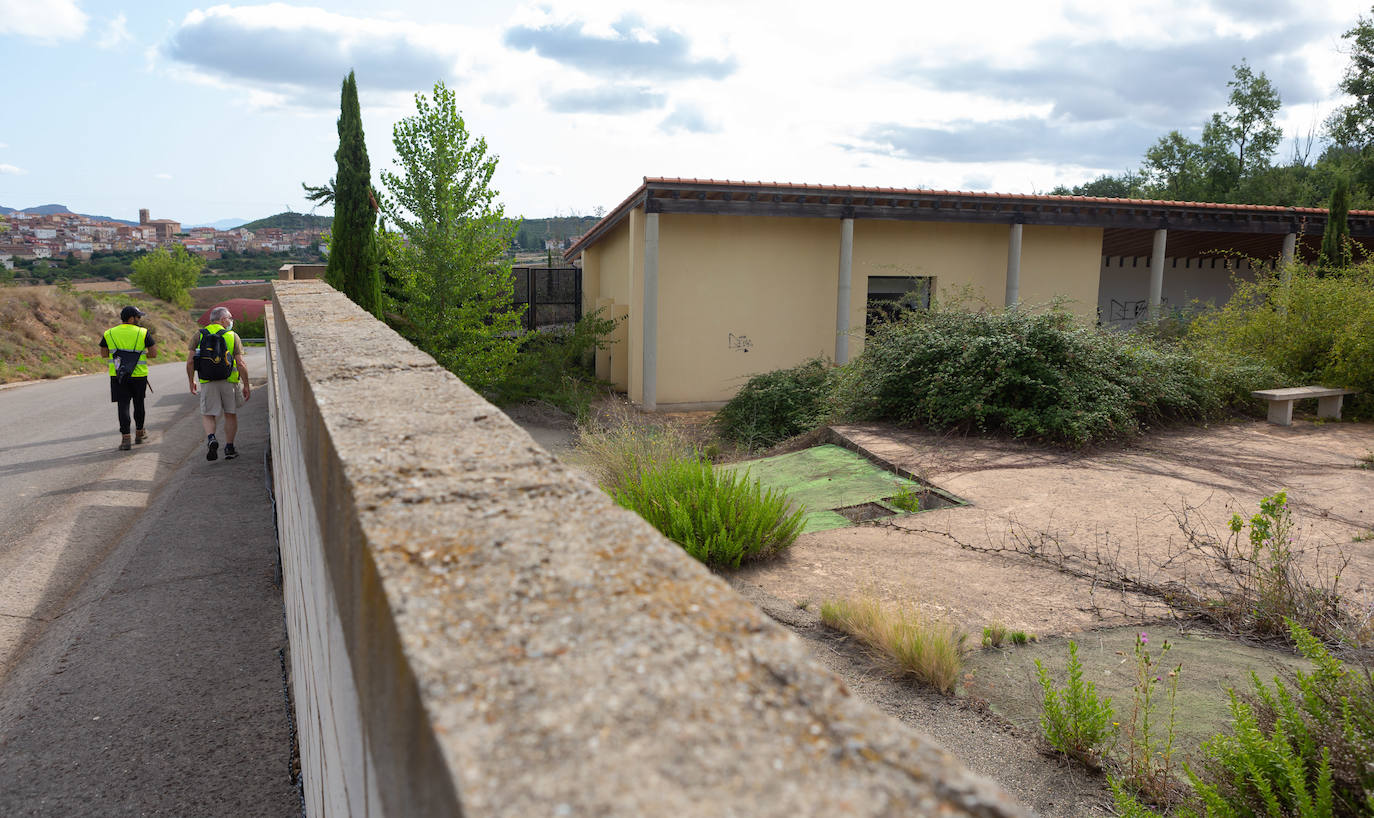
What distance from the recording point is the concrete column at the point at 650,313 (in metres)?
14.3

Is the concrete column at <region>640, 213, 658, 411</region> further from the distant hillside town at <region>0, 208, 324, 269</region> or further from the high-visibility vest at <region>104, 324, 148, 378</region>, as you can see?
the distant hillside town at <region>0, 208, 324, 269</region>

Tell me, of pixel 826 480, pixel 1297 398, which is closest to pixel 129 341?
pixel 826 480

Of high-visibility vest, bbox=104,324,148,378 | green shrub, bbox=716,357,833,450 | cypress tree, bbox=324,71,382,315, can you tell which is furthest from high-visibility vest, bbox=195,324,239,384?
green shrub, bbox=716,357,833,450

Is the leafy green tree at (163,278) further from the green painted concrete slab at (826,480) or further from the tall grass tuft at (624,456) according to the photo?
the green painted concrete slab at (826,480)

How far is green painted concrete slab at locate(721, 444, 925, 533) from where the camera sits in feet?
23.7

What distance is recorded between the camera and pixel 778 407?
40.1 feet

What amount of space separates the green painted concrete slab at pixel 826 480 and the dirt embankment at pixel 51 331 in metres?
19.5

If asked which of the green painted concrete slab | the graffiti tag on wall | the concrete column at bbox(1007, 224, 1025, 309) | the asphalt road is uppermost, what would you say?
the concrete column at bbox(1007, 224, 1025, 309)

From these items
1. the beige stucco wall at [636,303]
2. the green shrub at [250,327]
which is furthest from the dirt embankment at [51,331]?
the beige stucco wall at [636,303]

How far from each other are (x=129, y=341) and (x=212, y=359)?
1.46 metres

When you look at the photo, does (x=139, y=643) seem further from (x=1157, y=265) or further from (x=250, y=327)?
(x=250, y=327)

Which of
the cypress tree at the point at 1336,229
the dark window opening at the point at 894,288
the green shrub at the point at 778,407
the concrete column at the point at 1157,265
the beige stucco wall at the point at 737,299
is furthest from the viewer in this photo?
the cypress tree at the point at 1336,229

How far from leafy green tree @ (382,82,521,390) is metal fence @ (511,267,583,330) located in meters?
5.99

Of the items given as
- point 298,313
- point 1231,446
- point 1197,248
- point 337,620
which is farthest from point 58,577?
point 1197,248
